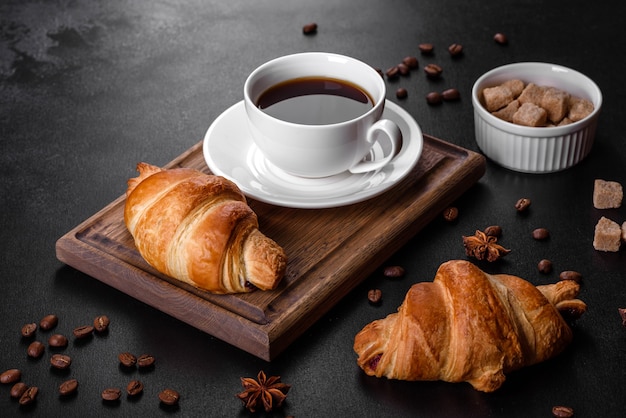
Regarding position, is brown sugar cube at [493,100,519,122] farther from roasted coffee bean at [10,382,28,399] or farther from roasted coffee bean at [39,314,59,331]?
roasted coffee bean at [10,382,28,399]

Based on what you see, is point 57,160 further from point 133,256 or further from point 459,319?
point 459,319

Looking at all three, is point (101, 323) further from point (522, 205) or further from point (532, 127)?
point (532, 127)

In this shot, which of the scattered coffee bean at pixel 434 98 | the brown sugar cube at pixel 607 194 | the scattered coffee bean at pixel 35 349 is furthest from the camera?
the scattered coffee bean at pixel 434 98

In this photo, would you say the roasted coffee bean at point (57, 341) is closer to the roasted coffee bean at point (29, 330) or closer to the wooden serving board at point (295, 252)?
the roasted coffee bean at point (29, 330)

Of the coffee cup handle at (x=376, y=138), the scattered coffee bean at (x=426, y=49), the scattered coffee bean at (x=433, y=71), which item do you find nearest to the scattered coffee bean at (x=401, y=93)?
the scattered coffee bean at (x=433, y=71)

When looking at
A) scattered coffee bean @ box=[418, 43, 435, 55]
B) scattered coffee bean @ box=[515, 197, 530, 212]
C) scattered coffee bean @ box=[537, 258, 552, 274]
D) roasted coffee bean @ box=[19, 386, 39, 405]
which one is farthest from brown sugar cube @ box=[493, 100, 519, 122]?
roasted coffee bean @ box=[19, 386, 39, 405]

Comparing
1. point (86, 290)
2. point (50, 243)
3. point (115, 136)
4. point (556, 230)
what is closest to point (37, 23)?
point (115, 136)
